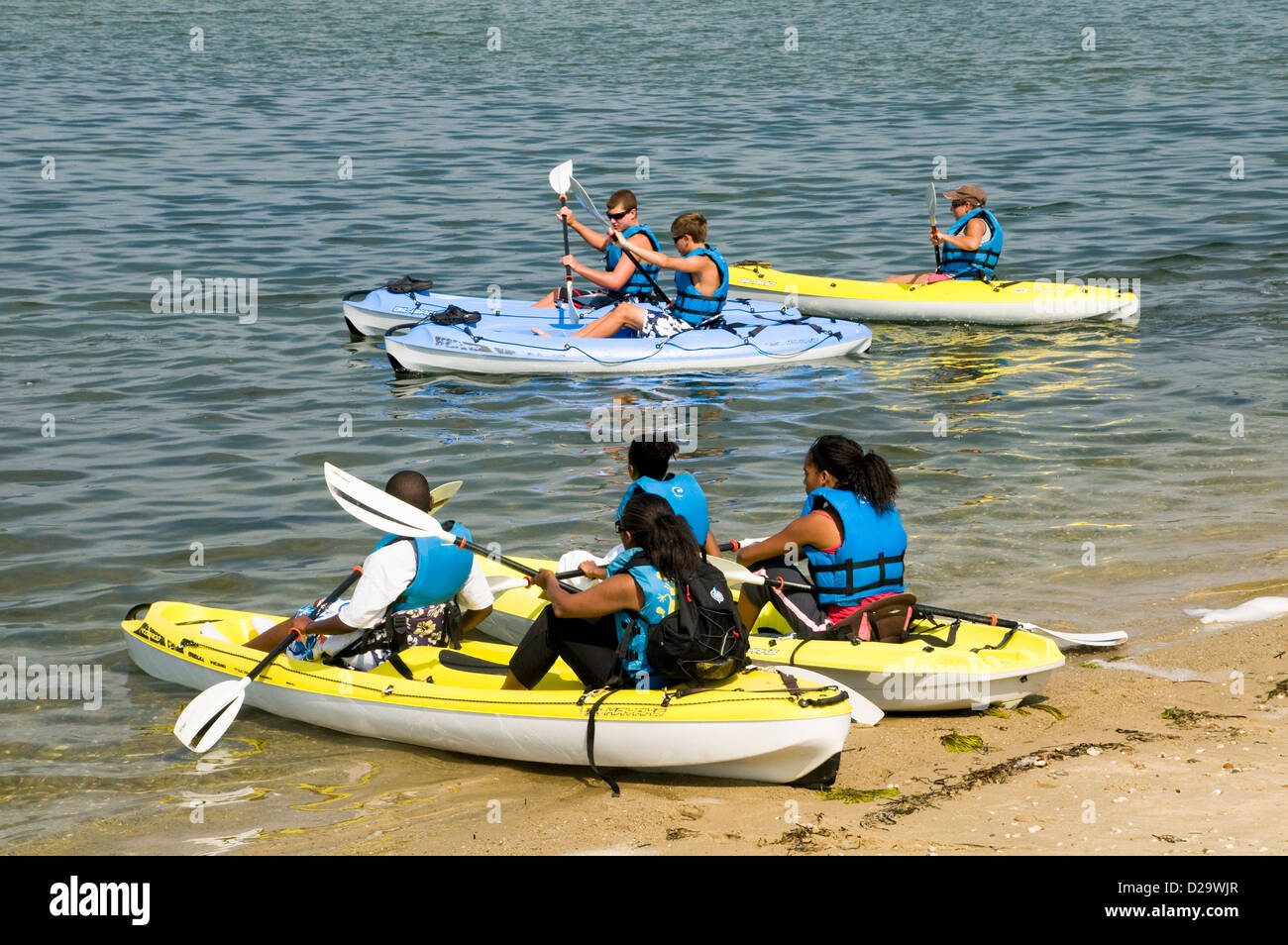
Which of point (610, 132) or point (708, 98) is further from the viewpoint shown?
point (708, 98)

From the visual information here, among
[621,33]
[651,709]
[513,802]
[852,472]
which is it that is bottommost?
[513,802]

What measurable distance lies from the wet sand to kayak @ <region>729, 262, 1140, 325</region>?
295 inches

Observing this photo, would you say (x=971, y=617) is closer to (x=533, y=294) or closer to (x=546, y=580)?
(x=546, y=580)

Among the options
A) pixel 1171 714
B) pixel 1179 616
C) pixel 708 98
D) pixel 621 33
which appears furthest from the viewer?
pixel 621 33

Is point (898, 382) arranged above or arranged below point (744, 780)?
above

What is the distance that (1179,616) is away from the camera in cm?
730

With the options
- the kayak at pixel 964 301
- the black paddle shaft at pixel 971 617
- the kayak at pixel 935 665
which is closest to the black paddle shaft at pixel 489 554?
the kayak at pixel 935 665

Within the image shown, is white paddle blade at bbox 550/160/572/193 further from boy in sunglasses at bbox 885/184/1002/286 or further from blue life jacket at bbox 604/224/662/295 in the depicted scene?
boy in sunglasses at bbox 885/184/1002/286

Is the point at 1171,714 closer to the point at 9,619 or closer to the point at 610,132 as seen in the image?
the point at 9,619

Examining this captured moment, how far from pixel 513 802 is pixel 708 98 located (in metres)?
21.5

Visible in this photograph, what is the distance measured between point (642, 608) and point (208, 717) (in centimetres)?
203

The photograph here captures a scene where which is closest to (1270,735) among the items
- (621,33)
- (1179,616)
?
(1179,616)
